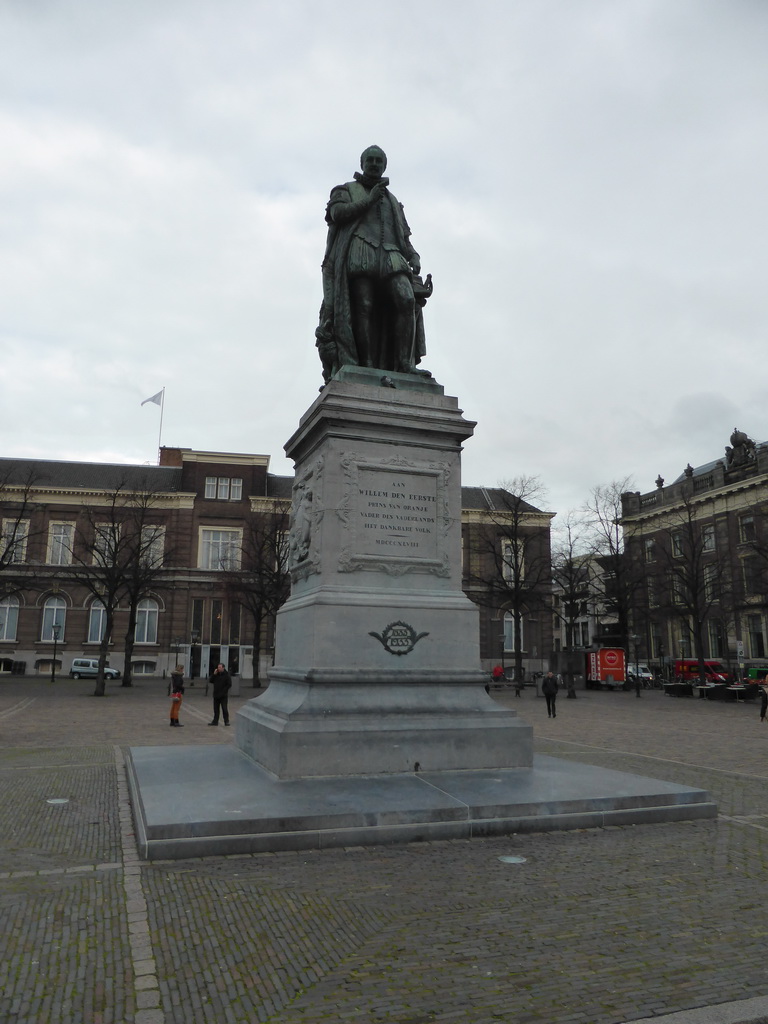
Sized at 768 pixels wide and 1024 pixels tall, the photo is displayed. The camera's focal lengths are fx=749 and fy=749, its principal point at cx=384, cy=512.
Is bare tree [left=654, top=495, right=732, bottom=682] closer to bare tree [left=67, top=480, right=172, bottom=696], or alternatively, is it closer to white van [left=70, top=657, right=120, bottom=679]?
bare tree [left=67, top=480, right=172, bottom=696]

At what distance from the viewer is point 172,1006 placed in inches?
143

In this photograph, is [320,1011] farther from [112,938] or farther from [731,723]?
Result: [731,723]

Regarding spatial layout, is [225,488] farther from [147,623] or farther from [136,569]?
[136,569]

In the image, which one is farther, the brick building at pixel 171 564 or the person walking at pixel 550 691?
the brick building at pixel 171 564

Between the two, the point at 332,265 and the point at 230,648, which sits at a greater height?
the point at 332,265

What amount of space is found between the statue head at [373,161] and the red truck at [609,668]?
4213 centimetres

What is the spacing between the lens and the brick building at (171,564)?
55.1m

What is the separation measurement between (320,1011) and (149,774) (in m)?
5.44

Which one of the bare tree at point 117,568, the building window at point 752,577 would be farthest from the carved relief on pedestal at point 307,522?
the building window at point 752,577

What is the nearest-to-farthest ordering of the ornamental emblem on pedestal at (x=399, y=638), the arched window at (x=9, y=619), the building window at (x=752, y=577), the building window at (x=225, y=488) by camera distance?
the ornamental emblem on pedestal at (x=399, y=638) → the building window at (x=752, y=577) → the arched window at (x=9, y=619) → the building window at (x=225, y=488)

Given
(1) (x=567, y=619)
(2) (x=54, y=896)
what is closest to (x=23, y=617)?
(1) (x=567, y=619)

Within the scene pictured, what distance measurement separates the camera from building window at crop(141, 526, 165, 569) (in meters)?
44.5

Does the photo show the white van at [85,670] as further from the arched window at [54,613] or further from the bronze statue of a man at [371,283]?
the bronze statue of a man at [371,283]

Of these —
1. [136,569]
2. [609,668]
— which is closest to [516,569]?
[609,668]
